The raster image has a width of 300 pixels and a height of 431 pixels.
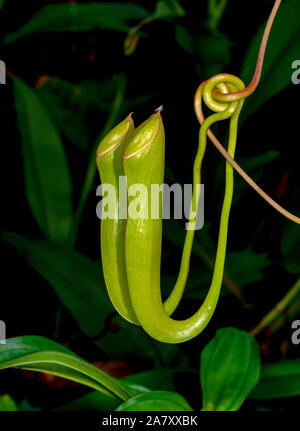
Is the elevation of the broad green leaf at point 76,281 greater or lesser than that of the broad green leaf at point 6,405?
greater

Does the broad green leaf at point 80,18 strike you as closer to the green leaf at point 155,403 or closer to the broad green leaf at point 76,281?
the broad green leaf at point 76,281

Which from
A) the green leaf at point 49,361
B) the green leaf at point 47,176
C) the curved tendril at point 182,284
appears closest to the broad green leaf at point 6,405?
the green leaf at point 49,361

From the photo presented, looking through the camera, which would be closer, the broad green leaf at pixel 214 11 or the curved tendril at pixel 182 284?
the curved tendril at pixel 182 284

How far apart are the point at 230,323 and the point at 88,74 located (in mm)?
658

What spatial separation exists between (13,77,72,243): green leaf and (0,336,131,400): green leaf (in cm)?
39

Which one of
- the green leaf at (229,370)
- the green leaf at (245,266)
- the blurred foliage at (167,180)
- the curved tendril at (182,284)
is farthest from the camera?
the green leaf at (245,266)

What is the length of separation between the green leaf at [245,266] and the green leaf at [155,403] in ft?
1.13

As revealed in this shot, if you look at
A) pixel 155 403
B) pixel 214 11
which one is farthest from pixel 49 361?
pixel 214 11

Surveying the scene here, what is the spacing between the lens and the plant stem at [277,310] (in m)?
0.79

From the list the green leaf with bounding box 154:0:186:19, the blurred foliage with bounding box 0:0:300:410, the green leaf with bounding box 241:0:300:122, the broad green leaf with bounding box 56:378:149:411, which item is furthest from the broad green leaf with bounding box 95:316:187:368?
the green leaf with bounding box 154:0:186:19

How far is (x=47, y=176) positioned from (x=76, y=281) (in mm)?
235

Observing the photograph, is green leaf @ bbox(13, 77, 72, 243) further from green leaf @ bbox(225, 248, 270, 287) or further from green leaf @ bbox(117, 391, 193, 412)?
green leaf @ bbox(117, 391, 193, 412)

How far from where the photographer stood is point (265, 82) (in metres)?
0.79
